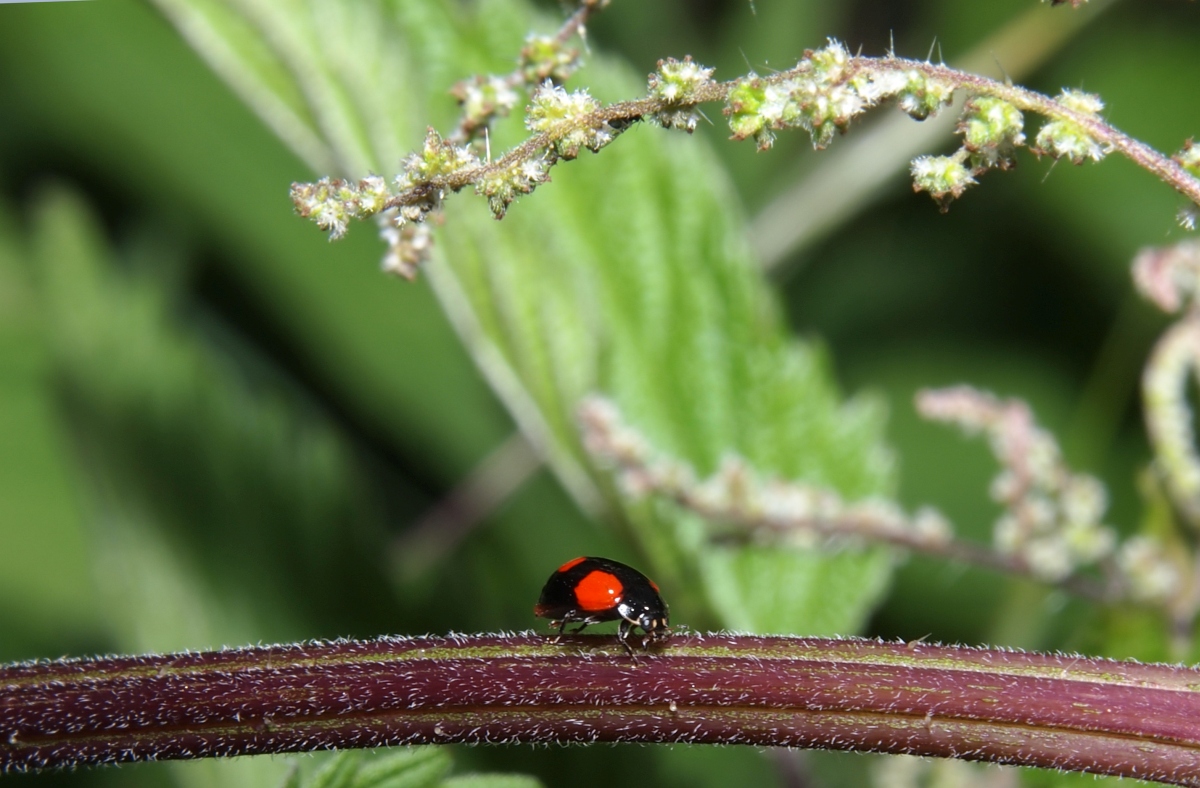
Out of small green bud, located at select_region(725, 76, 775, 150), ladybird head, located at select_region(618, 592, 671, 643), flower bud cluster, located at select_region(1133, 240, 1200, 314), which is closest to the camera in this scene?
small green bud, located at select_region(725, 76, 775, 150)

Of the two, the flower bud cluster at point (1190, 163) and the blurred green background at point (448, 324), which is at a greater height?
the blurred green background at point (448, 324)

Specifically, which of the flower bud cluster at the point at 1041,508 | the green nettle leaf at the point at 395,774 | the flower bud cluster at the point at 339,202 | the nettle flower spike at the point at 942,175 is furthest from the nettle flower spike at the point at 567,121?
the flower bud cluster at the point at 1041,508

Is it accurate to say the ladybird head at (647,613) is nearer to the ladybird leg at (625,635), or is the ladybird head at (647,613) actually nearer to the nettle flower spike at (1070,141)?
the ladybird leg at (625,635)

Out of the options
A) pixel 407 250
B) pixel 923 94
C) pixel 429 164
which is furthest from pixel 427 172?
pixel 923 94

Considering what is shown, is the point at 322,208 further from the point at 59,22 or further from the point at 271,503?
the point at 59,22

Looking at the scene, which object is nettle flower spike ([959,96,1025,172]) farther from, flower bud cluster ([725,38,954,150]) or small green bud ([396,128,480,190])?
small green bud ([396,128,480,190])

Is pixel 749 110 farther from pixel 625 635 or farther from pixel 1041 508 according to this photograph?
pixel 1041 508

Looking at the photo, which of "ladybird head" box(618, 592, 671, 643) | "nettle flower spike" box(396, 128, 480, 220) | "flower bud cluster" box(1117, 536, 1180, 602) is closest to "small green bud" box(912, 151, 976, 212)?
"nettle flower spike" box(396, 128, 480, 220)
